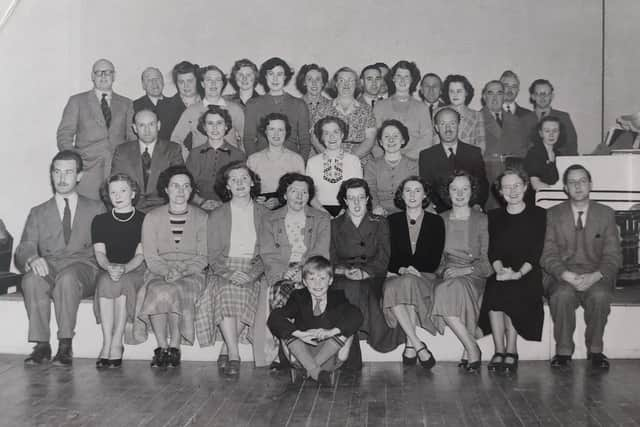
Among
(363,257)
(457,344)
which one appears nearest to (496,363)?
(457,344)

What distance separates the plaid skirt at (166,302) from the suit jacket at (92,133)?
142 cm

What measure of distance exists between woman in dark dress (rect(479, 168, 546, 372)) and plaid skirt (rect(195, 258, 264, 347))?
149 cm

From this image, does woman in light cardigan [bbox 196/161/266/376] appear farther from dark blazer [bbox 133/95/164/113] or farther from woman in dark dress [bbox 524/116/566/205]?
woman in dark dress [bbox 524/116/566/205]

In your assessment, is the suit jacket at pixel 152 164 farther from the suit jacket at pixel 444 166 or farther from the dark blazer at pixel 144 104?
the suit jacket at pixel 444 166

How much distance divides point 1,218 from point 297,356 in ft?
10.9

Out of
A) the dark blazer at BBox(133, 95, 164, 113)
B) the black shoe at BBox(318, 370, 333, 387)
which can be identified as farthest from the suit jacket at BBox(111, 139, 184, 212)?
the black shoe at BBox(318, 370, 333, 387)

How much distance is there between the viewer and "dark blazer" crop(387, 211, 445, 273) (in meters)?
5.66

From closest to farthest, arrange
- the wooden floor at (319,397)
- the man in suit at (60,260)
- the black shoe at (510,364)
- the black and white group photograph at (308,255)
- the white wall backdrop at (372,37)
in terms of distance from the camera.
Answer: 1. the wooden floor at (319,397)
2. the black and white group photograph at (308,255)
3. the black shoe at (510,364)
4. the man in suit at (60,260)
5. the white wall backdrop at (372,37)

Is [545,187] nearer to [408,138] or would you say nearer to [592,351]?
[408,138]

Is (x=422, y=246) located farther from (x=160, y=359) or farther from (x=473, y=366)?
(x=160, y=359)

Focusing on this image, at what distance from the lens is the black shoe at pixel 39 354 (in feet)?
17.8

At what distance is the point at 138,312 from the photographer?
17.9ft

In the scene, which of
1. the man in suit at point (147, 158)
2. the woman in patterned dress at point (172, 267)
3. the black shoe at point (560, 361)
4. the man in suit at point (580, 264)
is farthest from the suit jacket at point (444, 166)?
the man in suit at point (147, 158)

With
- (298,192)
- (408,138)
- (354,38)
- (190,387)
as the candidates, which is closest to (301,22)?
(354,38)
